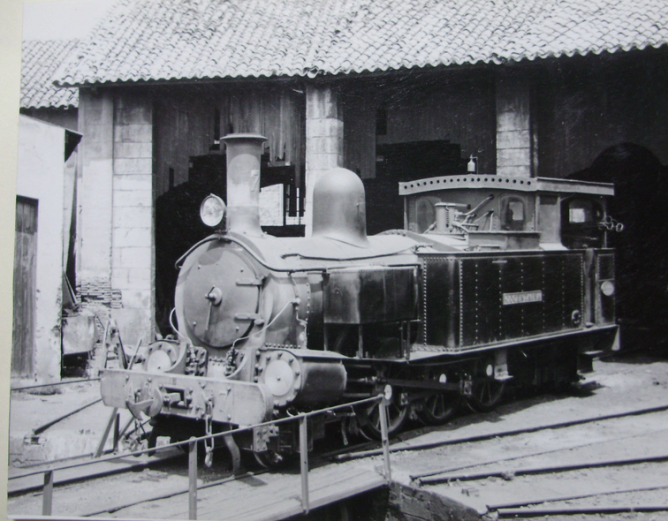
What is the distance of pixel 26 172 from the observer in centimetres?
564

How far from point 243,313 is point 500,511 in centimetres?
211

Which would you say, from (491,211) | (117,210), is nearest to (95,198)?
(117,210)

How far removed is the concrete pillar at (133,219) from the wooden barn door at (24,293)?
11.1 ft

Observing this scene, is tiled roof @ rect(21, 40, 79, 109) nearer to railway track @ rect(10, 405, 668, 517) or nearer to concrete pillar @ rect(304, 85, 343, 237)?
concrete pillar @ rect(304, 85, 343, 237)

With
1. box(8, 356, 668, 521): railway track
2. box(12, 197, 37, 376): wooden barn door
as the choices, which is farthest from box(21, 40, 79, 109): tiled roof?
box(8, 356, 668, 521): railway track

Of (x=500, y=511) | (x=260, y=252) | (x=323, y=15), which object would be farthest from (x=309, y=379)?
(x=323, y=15)

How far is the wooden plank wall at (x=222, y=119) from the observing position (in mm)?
10172

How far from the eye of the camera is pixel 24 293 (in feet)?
19.4

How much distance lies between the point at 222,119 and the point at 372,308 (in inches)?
234

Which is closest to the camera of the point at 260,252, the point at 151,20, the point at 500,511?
the point at 500,511

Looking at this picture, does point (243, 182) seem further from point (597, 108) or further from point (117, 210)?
point (597, 108)

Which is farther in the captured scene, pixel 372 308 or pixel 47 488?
pixel 372 308

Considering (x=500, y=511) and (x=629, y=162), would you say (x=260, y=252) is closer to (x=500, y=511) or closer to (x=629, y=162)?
(x=500, y=511)

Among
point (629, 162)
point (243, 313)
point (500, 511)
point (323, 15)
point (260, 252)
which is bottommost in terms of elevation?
point (500, 511)
